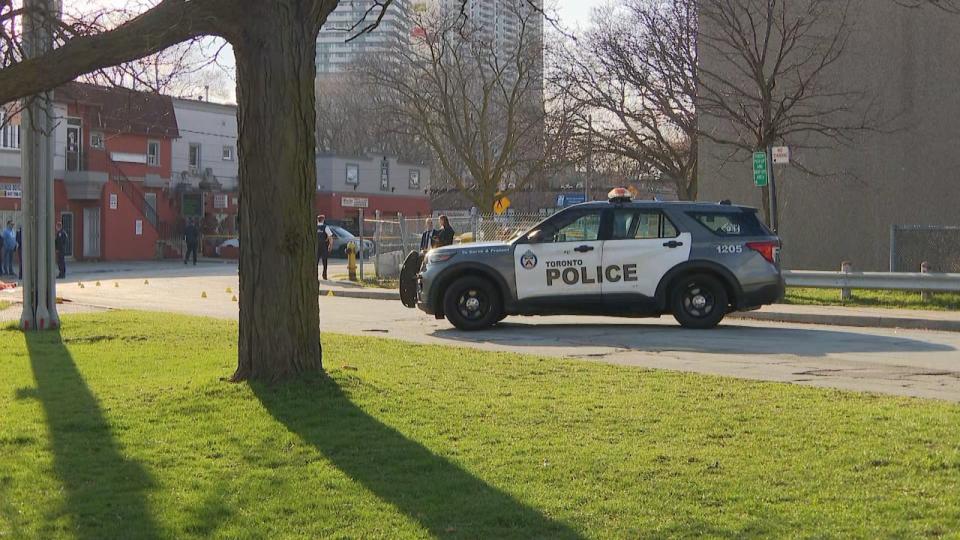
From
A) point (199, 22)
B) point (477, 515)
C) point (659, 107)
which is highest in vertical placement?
point (659, 107)

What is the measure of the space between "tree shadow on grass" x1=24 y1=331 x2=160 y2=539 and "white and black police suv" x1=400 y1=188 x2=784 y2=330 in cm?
667

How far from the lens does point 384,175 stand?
7150 centimetres

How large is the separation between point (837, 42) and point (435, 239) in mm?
10122

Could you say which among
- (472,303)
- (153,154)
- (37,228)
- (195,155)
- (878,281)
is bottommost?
(472,303)

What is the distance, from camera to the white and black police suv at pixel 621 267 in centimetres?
1486

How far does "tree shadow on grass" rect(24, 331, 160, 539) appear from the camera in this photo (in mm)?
5199

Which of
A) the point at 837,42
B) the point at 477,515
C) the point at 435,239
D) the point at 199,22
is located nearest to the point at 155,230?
the point at 435,239

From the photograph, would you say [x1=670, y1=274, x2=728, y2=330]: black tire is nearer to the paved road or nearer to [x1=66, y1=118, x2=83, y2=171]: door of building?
the paved road

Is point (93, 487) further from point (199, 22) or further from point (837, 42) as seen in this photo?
point (837, 42)

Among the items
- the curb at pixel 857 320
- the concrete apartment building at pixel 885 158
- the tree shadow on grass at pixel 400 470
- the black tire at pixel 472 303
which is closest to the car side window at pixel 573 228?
the black tire at pixel 472 303

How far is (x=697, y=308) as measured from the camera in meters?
15.0

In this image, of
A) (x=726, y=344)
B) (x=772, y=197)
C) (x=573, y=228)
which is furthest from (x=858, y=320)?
(x=573, y=228)

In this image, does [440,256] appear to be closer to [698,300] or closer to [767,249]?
[698,300]

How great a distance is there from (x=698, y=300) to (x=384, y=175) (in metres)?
57.5
